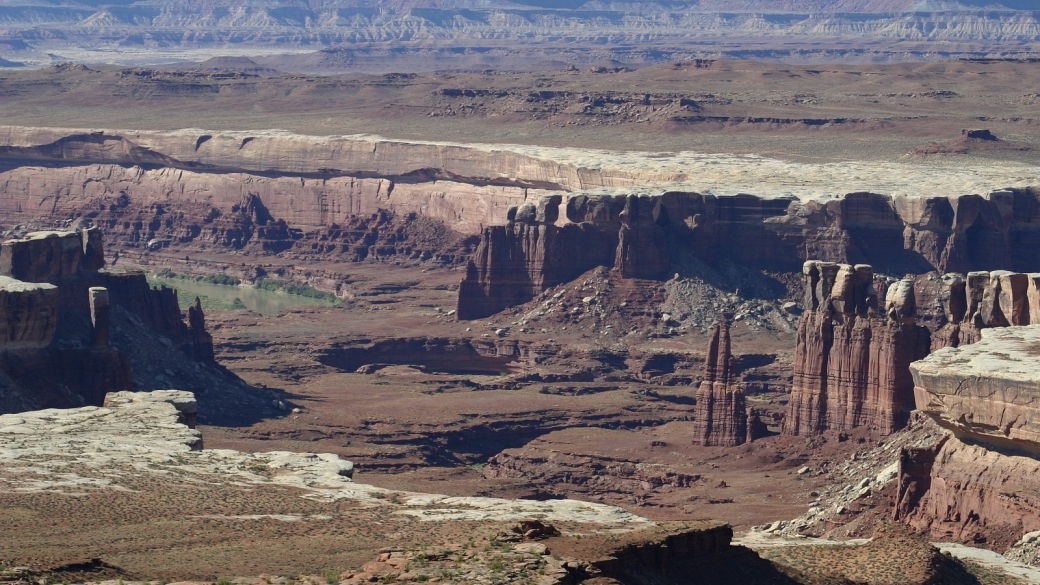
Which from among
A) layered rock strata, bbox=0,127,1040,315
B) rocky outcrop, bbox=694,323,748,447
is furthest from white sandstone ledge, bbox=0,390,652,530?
layered rock strata, bbox=0,127,1040,315

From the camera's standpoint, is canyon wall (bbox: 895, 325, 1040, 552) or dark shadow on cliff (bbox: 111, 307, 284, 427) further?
dark shadow on cliff (bbox: 111, 307, 284, 427)

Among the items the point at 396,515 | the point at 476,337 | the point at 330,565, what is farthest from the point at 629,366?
the point at 330,565

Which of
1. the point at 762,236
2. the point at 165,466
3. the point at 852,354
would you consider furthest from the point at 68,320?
the point at 762,236

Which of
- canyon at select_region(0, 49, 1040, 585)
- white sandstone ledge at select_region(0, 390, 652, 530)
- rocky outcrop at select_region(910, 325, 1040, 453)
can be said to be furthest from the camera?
rocky outcrop at select_region(910, 325, 1040, 453)

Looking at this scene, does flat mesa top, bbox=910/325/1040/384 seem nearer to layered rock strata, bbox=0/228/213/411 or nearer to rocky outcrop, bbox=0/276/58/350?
layered rock strata, bbox=0/228/213/411

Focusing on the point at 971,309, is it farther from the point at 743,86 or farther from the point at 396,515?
the point at 743,86

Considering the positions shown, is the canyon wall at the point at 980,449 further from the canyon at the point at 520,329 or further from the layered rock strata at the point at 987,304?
the layered rock strata at the point at 987,304
